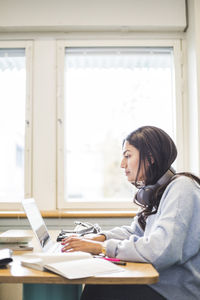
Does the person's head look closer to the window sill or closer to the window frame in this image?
the window sill

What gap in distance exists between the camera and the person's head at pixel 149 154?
1.51 meters

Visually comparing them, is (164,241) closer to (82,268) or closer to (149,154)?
(82,268)

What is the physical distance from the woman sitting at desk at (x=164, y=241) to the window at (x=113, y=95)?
5.30 ft

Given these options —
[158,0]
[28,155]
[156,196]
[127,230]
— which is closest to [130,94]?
[158,0]

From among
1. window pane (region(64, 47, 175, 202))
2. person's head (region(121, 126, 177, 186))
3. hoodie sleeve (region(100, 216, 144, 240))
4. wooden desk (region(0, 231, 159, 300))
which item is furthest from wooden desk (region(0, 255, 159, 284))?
window pane (region(64, 47, 175, 202))

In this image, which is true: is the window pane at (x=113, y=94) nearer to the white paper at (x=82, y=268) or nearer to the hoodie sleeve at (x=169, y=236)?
the hoodie sleeve at (x=169, y=236)

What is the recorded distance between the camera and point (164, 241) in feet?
4.04

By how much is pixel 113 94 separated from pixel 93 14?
0.70 m

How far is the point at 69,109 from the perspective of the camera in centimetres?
318

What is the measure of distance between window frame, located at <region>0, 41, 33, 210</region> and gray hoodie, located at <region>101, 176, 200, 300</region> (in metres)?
1.78

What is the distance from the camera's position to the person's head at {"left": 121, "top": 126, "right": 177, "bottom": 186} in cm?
151

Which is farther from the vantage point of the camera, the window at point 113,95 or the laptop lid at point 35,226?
the window at point 113,95

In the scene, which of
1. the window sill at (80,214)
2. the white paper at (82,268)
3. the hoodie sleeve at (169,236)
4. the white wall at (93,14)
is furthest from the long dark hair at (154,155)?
the white wall at (93,14)

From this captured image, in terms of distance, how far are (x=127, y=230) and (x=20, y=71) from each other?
6.48 feet
